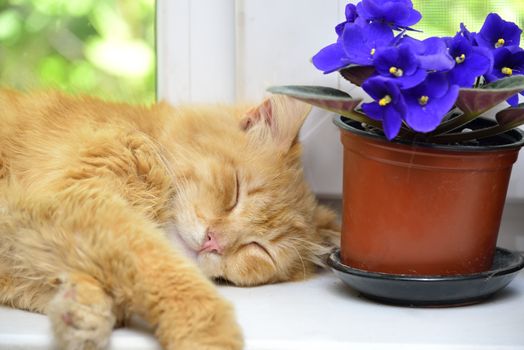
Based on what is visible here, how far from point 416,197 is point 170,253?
1.45ft

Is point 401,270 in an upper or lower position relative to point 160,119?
lower

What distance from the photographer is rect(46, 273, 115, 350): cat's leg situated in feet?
3.67

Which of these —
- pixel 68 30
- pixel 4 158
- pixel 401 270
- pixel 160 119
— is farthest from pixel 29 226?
pixel 68 30

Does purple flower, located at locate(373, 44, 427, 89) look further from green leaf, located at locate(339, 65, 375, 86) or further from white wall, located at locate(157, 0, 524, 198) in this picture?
white wall, located at locate(157, 0, 524, 198)

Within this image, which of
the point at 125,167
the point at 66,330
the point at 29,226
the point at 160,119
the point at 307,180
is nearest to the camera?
the point at 66,330

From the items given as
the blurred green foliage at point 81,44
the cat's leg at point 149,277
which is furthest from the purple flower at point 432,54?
the blurred green foliage at point 81,44

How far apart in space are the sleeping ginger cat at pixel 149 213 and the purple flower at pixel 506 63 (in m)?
0.43

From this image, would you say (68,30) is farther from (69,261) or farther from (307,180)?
(69,261)

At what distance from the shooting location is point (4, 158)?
60.7 inches

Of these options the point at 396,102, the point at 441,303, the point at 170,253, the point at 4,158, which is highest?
the point at 396,102

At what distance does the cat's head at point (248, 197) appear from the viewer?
154 cm

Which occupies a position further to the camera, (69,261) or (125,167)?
(125,167)

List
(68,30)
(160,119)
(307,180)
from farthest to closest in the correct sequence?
(68,30) < (307,180) < (160,119)

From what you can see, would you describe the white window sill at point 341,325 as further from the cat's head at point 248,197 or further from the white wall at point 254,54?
the white wall at point 254,54
